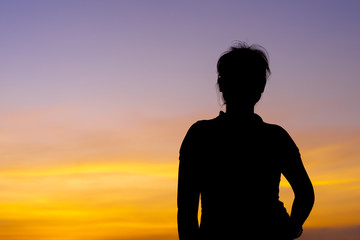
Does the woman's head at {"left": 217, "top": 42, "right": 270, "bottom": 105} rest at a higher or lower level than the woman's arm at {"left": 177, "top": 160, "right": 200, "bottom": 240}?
higher

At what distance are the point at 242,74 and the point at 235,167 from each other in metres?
0.69

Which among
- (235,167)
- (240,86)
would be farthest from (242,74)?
(235,167)

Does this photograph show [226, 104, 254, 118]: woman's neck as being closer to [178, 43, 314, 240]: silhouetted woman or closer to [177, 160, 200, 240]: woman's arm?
[178, 43, 314, 240]: silhouetted woman

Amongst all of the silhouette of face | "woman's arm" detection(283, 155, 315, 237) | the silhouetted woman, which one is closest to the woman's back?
the silhouetted woman

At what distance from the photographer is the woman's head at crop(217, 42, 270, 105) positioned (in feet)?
13.0

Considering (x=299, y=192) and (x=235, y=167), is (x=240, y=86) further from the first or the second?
(x=299, y=192)

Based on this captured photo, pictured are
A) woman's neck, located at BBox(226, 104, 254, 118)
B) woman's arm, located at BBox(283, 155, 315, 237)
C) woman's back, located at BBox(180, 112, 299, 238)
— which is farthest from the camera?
woman's arm, located at BBox(283, 155, 315, 237)

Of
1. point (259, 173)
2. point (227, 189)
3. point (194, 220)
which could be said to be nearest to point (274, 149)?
point (259, 173)

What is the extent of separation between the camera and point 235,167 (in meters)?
3.86

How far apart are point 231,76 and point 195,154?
0.64 meters

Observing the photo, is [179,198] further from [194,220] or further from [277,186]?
[277,186]

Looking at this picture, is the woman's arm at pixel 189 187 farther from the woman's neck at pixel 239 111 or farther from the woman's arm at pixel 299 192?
the woman's arm at pixel 299 192

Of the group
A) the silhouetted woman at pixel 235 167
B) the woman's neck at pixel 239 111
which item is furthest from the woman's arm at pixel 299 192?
the woman's neck at pixel 239 111

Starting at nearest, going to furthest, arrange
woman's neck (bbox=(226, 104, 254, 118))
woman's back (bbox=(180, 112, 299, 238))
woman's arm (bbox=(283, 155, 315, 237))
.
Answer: woman's back (bbox=(180, 112, 299, 238)) → woman's neck (bbox=(226, 104, 254, 118)) → woman's arm (bbox=(283, 155, 315, 237))
